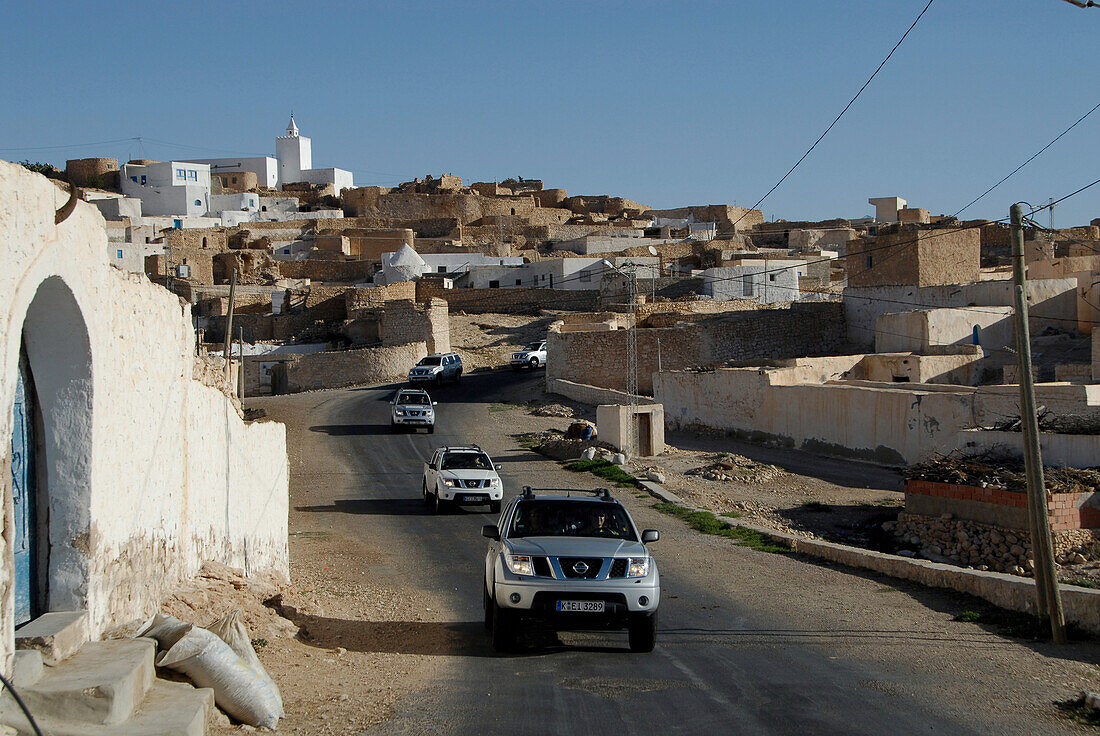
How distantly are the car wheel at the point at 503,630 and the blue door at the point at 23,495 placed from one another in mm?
3847

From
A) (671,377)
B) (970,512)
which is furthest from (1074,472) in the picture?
(671,377)

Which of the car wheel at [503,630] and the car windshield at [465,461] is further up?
the car windshield at [465,461]

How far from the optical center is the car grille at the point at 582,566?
9211 millimetres

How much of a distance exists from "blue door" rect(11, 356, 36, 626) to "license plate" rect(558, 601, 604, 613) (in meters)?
4.11

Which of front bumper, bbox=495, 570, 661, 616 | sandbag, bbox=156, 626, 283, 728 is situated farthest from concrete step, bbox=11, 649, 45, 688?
front bumper, bbox=495, 570, 661, 616

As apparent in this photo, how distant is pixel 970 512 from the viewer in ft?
57.4

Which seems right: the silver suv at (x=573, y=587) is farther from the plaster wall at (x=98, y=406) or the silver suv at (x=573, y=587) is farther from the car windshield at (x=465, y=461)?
the car windshield at (x=465, y=461)

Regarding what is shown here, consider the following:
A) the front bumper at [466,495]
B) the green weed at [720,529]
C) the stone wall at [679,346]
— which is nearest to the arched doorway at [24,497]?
the green weed at [720,529]

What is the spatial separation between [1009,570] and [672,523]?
592 cm

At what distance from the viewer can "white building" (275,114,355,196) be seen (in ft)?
386

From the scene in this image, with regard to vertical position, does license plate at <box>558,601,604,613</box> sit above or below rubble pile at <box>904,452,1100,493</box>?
below

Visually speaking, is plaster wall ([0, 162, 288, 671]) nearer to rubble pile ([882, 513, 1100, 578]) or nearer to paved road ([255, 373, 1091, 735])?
paved road ([255, 373, 1091, 735])

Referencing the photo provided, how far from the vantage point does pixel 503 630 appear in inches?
364

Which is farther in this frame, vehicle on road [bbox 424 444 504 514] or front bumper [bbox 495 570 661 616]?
vehicle on road [bbox 424 444 504 514]
